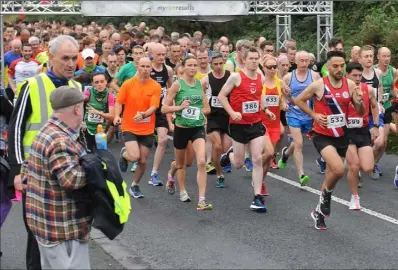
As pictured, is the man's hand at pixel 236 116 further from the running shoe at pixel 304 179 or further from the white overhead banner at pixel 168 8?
the white overhead banner at pixel 168 8

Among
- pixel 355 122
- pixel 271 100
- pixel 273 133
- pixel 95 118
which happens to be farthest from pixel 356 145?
pixel 95 118

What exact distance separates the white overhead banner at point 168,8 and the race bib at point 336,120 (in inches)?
444

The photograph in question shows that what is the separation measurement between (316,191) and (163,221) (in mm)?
2574

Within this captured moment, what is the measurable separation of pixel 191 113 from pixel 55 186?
17.3 ft

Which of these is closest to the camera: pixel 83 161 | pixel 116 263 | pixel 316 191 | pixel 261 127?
pixel 83 161

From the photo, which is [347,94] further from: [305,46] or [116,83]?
[305,46]

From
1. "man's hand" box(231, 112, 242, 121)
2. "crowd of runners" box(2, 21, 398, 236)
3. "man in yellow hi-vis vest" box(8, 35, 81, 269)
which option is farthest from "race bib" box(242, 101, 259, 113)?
"man in yellow hi-vis vest" box(8, 35, 81, 269)

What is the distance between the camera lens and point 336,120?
30.1ft

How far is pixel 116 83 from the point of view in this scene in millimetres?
12547

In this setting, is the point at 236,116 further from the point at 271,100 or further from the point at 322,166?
the point at 322,166

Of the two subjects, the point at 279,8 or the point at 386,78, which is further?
the point at 279,8

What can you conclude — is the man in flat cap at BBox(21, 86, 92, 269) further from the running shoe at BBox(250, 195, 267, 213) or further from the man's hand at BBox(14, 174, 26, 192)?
the running shoe at BBox(250, 195, 267, 213)

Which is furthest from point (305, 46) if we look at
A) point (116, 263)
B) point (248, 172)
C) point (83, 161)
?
point (83, 161)

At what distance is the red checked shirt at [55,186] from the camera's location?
4.96 meters
